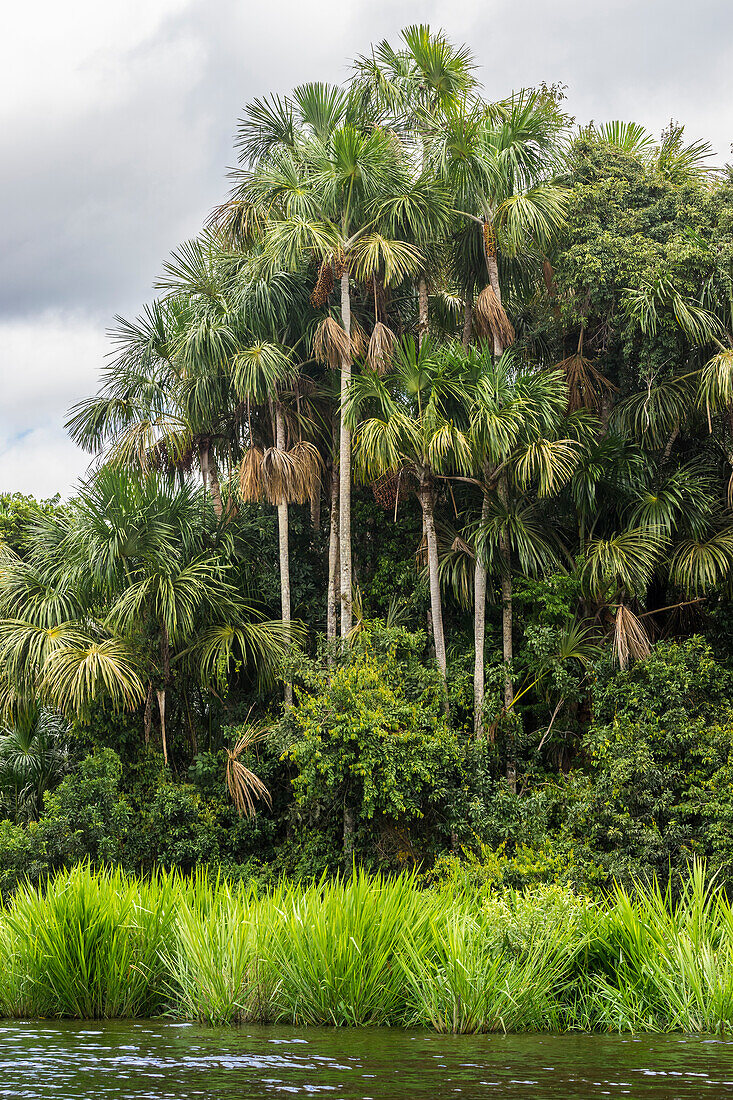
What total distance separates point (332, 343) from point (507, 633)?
17.6 feet

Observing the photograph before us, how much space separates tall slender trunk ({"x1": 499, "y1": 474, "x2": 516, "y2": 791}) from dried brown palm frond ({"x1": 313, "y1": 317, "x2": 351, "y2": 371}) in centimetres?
318

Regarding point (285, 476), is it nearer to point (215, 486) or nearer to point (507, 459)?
point (507, 459)

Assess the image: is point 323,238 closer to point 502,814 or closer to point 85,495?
point 85,495

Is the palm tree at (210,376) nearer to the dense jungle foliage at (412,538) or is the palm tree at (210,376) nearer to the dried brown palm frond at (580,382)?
the dense jungle foliage at (412,538)

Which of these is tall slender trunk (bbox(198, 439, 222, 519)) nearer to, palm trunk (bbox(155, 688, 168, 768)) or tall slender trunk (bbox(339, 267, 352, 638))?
tall slender trunk (bbox(339, 267, 352, 638))

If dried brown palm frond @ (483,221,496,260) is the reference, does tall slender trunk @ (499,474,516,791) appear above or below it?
below

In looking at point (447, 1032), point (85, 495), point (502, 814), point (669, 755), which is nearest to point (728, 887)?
point (669, 755)

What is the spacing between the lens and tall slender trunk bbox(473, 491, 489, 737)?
15.0m

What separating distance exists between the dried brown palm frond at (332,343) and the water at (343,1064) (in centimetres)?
1123

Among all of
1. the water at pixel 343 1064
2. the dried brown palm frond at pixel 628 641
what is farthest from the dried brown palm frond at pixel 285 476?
the water at pixel 343 1064

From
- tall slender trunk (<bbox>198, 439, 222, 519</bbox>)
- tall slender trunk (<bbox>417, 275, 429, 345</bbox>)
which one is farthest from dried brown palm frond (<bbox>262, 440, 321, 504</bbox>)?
tall slender trunk (<bbox>417, 275, 429, 345</bbox>)

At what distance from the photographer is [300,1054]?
5117mm

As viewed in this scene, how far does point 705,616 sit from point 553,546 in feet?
8.88

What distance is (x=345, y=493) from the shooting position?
51.0 feet
